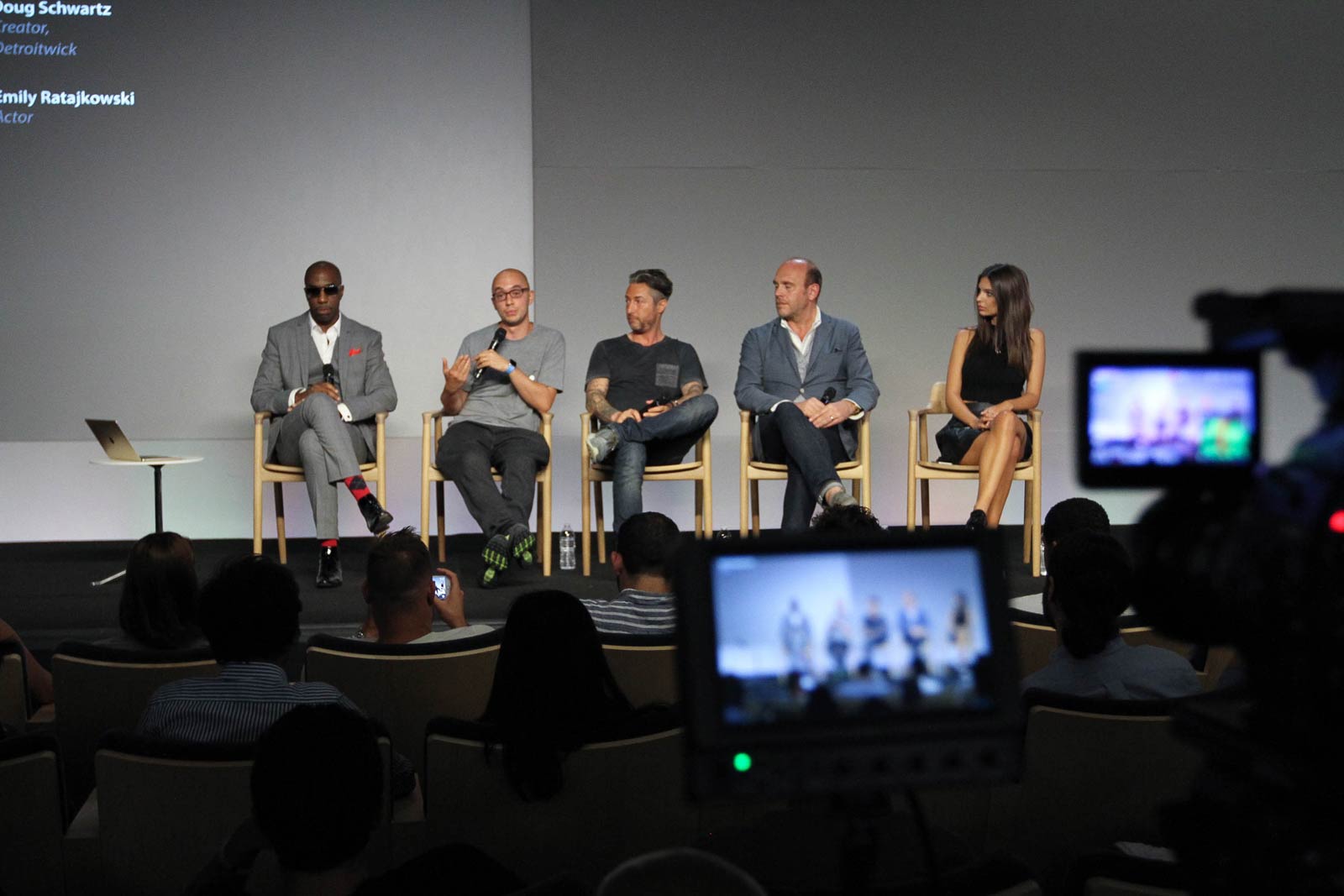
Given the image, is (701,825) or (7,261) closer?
(701,825)

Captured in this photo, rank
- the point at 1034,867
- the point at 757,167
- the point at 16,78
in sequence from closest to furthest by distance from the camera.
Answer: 1. the point at 1034,867
2. the point at 16,78
3. the point at 757,167

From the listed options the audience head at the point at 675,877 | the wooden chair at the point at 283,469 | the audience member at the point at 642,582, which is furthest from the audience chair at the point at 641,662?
the wooden chair at the point at 283,469

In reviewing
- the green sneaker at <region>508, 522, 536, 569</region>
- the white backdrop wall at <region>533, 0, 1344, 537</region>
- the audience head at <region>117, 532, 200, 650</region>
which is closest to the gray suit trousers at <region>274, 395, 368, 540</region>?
the green sneaker at <region>508, 522, 536, 569</region>

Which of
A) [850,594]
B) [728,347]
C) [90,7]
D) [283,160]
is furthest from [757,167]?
[850,594]

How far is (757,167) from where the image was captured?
6.15 meters

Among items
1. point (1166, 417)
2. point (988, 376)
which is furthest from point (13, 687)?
point (988, 376)

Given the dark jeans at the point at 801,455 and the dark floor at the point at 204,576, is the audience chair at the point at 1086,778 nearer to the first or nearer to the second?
the dark floor at the point at 204,576

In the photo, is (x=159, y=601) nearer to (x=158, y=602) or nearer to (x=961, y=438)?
(x=158, y=602)

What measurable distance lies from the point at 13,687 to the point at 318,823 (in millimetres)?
1414

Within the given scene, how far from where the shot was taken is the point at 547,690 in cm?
181

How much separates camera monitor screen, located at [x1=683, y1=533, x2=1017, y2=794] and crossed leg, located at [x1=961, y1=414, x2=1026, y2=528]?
3.85 meters

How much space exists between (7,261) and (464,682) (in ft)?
14.8

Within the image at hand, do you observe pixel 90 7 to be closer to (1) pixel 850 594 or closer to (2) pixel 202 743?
(2) pixel 202 743

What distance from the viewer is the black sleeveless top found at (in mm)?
5125
